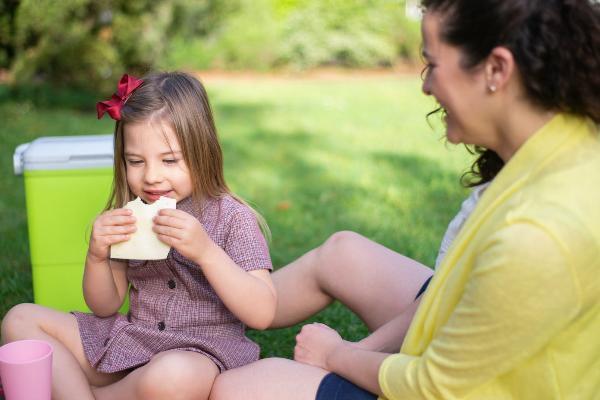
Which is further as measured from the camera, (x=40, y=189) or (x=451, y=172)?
(x=451, y=172)

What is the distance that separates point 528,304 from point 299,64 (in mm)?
10794

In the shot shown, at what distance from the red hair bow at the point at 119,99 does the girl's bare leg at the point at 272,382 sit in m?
0.77

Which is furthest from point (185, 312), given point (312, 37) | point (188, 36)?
point (312, 37)

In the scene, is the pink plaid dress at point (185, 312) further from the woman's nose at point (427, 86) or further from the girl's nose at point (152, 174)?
the woman's nose at point (427, 86)

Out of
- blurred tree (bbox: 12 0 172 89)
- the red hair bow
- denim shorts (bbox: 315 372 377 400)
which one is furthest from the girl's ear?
blurred tree (bbox: 12 0 172 89)

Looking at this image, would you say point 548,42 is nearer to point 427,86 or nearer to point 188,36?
point 427,86

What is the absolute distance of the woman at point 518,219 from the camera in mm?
1403

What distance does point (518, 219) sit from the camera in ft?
4.61

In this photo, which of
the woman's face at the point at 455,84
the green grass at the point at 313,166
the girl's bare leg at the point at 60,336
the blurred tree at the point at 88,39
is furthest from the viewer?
the blurred tree at the point at 88,39

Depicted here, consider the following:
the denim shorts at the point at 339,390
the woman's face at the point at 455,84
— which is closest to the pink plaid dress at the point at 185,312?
the denim shorts at the point at 339,390

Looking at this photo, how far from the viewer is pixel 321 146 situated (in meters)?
6.17

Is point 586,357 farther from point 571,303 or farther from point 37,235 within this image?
point 37,235

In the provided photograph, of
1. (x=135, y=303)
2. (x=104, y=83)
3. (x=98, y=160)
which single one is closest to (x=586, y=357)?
(x=135, y=303)

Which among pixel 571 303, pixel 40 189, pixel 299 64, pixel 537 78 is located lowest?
pixel 299 64
